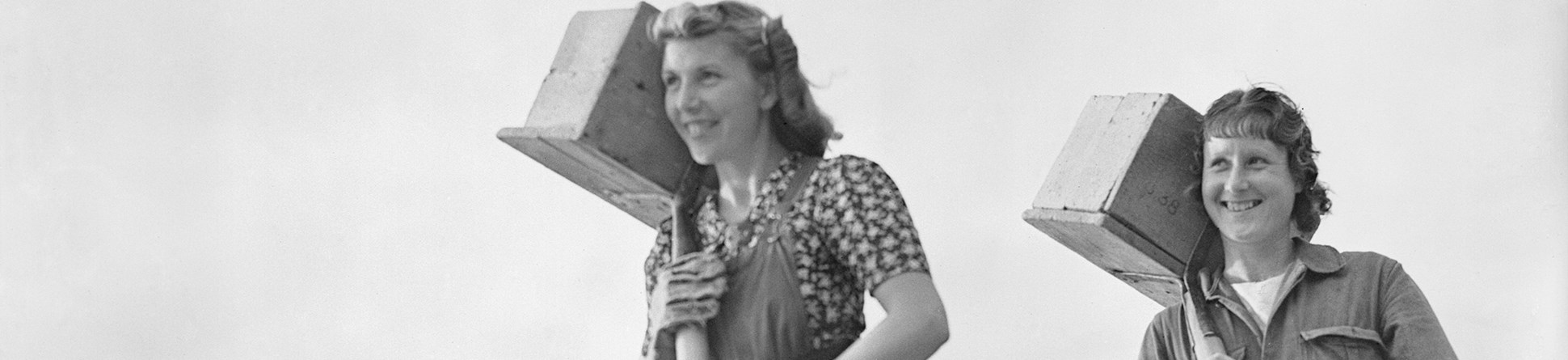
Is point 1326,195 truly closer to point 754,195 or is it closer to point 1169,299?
point 1169,299

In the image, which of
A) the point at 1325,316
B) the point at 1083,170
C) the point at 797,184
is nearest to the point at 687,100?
the point at 797,184

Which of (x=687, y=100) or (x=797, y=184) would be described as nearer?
(x=797, y=184)

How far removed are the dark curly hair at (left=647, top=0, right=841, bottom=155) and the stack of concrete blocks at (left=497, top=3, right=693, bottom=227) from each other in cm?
25

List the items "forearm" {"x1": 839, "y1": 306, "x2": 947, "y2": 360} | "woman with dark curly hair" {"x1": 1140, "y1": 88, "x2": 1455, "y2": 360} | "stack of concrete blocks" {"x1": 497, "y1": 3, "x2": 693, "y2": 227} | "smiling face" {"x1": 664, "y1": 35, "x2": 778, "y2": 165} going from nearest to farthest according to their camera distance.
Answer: "forearm" {"x1": 839, "y1": 306, "x2": 947, "y2": 360} < "smiling face" {"x1": 664, "y1": 35, "x2": 778, "y2": 165} < "stack of concrete blocks" {"x1": 497, "y1": 3, "x2": 693, "y2": 227} < "woman with dark curly hair" {"x1": 1140, "y1": 88, "x2": 1455, "y2": 360}

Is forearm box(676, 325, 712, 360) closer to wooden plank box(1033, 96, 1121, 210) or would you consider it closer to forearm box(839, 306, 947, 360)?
forearm box(839, 306, 947, 360)

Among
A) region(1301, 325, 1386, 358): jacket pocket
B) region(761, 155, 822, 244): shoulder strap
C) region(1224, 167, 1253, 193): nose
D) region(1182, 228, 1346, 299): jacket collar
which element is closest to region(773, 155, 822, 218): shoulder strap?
region(761, 155, 822, 244): shoulder strap

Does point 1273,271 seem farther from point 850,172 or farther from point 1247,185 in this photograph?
point 850,172

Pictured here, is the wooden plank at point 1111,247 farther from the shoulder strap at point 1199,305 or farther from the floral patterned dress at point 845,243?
the floral patterned dress at point 845,243

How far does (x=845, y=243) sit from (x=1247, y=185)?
1808 millimetres

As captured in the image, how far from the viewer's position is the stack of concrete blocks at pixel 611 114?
927cm

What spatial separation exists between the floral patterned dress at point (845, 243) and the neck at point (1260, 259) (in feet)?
5.61

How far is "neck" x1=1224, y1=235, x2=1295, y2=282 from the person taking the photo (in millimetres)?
10000

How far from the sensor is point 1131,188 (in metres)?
9.88

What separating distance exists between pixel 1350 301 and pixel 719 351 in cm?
218
